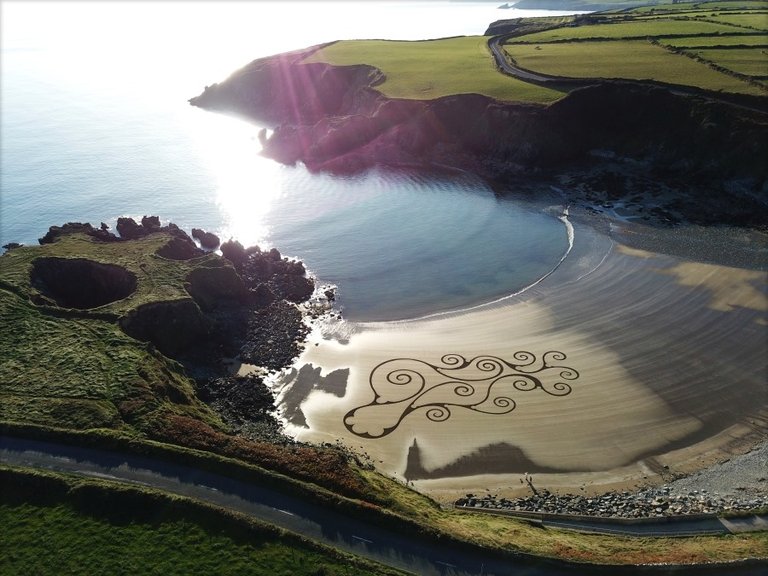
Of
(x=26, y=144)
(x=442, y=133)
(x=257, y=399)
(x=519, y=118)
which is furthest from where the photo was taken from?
(x=26, y=144)

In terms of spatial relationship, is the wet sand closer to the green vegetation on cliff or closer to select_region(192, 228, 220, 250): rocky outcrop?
the green vegetation on cliff

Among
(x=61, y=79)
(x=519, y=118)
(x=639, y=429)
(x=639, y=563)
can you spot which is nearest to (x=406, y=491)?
(x=639, y=563)

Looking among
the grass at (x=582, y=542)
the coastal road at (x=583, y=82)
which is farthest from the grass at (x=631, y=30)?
the grass at (x=582, y=542)

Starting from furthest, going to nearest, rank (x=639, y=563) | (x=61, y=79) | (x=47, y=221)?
(x=61, y=79)
(x=47, y=221)
(x=639, y=563)

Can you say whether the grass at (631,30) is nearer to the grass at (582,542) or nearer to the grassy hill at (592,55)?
the grassy hill at (592,55)

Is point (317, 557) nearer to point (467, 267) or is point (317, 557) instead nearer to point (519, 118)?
point (467, 267)

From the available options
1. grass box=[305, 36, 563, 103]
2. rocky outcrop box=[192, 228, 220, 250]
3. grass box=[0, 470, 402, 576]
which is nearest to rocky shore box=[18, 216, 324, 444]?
rocky outcrop box=[192, 228, 220, 250]
